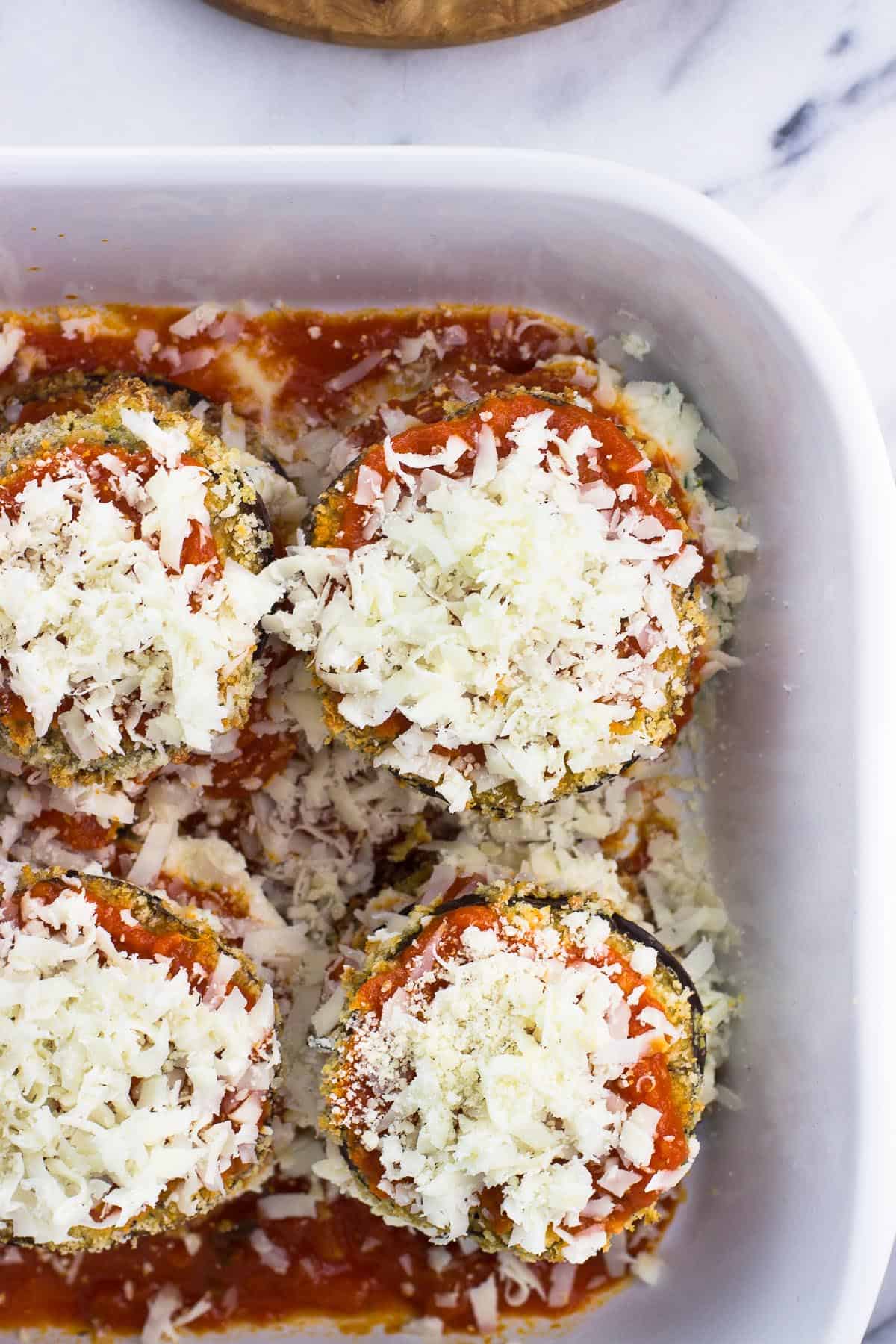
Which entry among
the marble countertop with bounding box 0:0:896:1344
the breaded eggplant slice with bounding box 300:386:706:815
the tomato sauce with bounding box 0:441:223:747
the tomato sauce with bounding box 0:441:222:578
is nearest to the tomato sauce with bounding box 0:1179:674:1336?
the marble countertop with bounding box 0:0:896:1344

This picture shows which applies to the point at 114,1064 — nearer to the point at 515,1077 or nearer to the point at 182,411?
the point at 515,1077

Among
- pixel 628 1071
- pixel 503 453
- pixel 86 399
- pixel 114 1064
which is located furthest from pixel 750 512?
pixel 114 1064

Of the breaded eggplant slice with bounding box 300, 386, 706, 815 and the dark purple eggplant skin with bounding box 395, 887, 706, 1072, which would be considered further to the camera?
the dark purple eggplant skin with bounding box 395, 887, 706, 1072

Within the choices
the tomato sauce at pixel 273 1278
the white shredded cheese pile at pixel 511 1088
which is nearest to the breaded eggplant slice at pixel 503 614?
the white shredded cheese pile at pixel 511 1088

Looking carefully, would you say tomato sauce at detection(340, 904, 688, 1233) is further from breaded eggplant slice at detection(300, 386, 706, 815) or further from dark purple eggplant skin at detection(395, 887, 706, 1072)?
breaded eggplant slice at detection(300, 386, 706, 815)

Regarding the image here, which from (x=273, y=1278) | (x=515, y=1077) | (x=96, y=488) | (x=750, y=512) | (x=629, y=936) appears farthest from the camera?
(x=273, y=1278)
